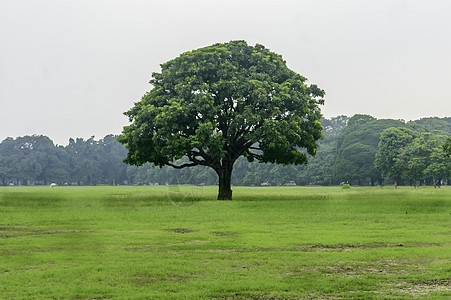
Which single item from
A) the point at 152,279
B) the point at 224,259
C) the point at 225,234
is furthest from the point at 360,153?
the point at 152,279

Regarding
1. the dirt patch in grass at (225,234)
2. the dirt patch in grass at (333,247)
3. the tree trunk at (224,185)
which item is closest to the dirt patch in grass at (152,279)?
the dirt patch in grass at (333,247)

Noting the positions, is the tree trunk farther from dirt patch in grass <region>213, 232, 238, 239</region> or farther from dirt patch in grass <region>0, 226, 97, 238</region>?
dirt patch in grass <region>213, 232, 238, 239</region>

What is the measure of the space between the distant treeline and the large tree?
122 feet

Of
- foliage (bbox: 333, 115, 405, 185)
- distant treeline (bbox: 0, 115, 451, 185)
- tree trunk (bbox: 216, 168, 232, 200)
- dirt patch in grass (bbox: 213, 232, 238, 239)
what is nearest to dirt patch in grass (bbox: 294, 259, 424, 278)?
dirt patch in grass (bbox: 213, 232, 238, 239)

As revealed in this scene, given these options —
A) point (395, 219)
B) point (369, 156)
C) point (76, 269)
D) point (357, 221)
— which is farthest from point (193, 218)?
point (369, 156)

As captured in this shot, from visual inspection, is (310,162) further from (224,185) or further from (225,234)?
(225,234)

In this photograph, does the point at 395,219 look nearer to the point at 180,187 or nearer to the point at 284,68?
the point at 284,68

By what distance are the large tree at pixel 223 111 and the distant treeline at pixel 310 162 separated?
3714 centimetres

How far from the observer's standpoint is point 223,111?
147ft

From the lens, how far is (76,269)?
1220 cm

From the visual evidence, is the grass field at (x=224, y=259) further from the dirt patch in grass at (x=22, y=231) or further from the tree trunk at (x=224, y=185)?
the tree trunk at (x=224, y=185)

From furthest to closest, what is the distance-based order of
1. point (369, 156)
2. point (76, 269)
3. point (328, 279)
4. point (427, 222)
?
point (369, 156), point (427, 222), point (76, 269), point (328, 279)

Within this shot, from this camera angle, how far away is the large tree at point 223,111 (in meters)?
41.3

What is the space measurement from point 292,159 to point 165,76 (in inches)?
595
